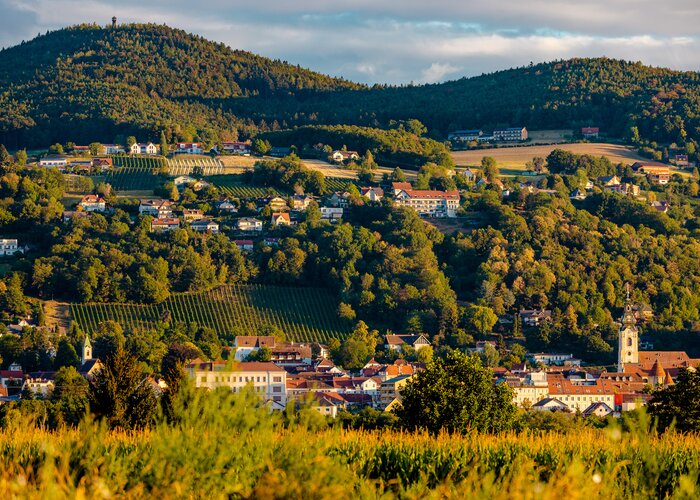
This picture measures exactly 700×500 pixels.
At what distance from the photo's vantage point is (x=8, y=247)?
69812 mm

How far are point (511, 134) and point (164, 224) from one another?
46.2 m

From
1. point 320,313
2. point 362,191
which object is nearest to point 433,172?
point 362,191

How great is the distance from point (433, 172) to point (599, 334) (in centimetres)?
2931

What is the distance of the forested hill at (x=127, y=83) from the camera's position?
357 ft

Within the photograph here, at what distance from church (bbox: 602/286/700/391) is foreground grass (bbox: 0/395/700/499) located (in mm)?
38768

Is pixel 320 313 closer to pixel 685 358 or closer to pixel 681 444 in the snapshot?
pixel 685 358

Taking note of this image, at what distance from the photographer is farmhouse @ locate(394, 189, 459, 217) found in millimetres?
78125

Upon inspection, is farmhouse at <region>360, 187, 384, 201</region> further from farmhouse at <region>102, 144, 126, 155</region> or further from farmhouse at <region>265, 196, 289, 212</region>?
farmhouse at <region>102, 144, 126, 155</region>

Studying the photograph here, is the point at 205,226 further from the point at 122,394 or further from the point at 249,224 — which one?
the point at 122,394

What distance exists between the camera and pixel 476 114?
4715 inches

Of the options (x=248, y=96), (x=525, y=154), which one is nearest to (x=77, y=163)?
(x=525, y=154)

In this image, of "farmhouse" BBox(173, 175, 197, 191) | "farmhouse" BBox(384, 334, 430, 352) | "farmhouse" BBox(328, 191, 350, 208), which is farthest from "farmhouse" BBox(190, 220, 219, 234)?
"farmhouse" BBox(384, 334, 430, 352)

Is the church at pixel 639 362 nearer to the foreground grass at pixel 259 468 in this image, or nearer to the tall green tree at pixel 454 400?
the tall green tree at pixel 454 400

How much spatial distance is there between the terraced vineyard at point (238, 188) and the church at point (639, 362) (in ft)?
95.5
